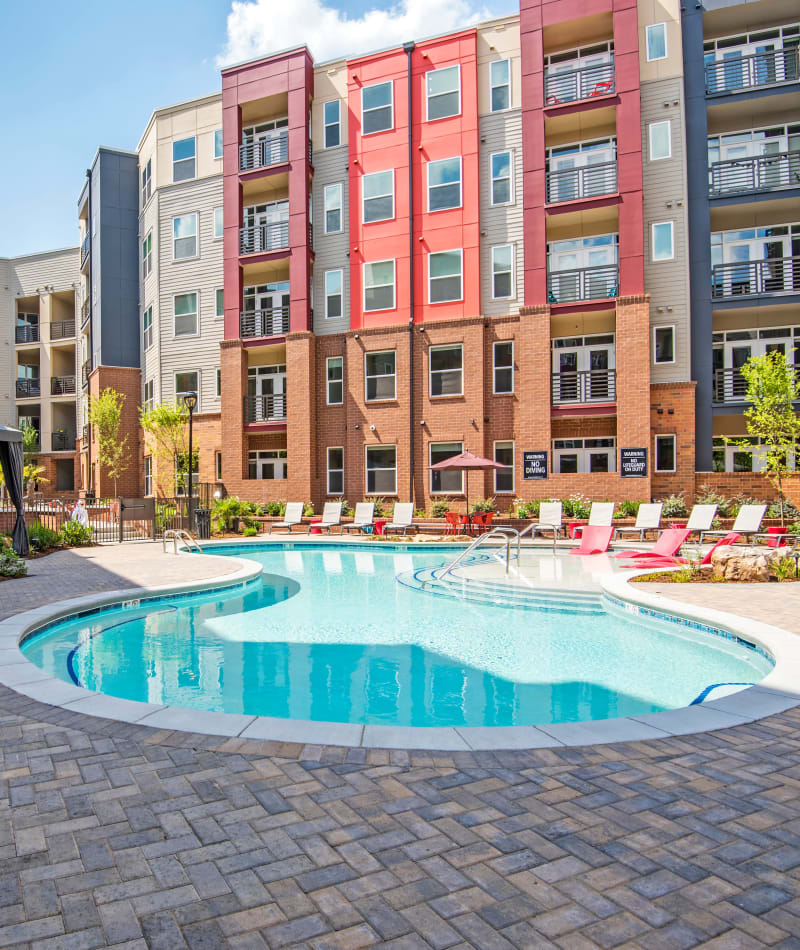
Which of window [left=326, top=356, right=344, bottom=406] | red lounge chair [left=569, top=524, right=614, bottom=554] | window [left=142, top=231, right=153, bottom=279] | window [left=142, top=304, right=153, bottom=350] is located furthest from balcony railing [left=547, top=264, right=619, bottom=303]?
window [left=142, top=231, right=153, bottom=279]

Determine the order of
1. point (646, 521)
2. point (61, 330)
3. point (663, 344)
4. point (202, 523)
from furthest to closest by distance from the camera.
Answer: point (61, 330)
point (663, 344)
point (202, 523)
point (646, 521)

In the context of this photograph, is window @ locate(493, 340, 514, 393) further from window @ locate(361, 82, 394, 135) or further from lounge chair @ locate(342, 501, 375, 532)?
window @ locate(361, 82, 394, 135)

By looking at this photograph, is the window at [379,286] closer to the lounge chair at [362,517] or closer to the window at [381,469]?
the window at [381,469]

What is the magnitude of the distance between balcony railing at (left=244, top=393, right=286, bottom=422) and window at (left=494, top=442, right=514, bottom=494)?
8.13m

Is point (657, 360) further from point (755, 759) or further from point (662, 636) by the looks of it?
point (755, 759)

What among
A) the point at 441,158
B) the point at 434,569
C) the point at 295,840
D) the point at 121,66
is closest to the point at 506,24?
the point at 441,158

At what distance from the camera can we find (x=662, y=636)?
285 inches

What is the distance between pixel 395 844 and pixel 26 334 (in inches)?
1710

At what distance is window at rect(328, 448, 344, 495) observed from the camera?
2230 cm

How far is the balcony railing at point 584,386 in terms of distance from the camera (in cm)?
1919

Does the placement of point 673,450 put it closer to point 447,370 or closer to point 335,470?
point 447,370

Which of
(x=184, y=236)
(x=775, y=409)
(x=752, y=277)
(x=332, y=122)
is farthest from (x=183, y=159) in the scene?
(x=775, y=409)

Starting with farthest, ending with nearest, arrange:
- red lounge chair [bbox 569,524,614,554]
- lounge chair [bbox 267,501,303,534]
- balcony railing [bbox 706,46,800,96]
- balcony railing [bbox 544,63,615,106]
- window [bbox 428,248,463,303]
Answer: window [bbox 428,248,463,303] < lounge chair [bbox 267,501,303,534] < balcony railing [bbox 706,46,800,96] < balcony railing [bbox 544,63,615,106] < red lounge chair [bbox 569,524,614,554]

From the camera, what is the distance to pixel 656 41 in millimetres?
19328
